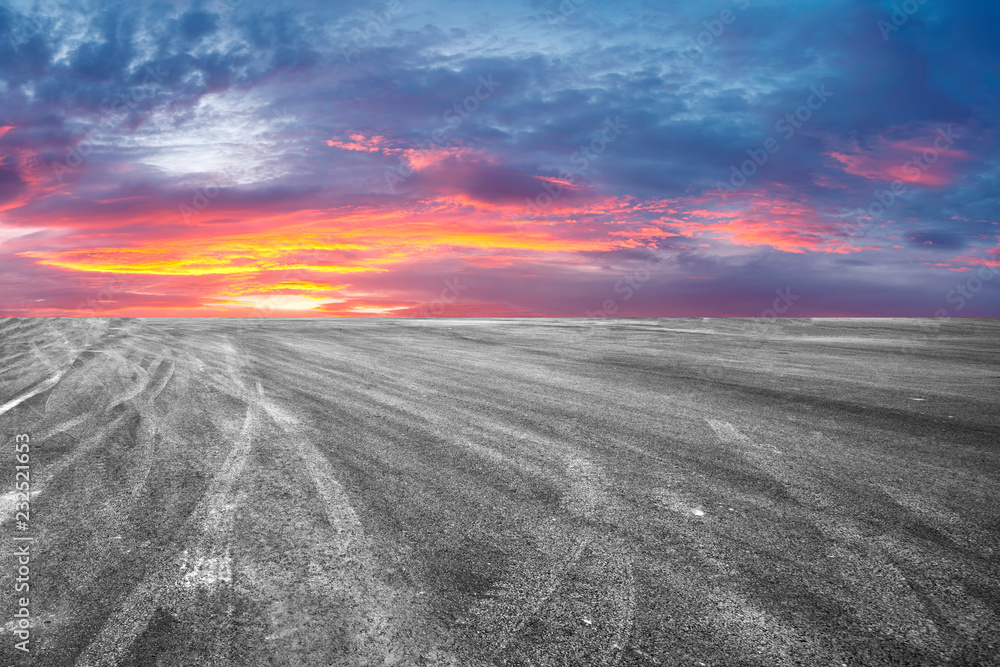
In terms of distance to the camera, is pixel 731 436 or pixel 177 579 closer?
pixel 177 579

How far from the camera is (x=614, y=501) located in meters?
4.40

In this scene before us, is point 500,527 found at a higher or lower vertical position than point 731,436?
lower

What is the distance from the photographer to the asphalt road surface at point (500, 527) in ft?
8.83

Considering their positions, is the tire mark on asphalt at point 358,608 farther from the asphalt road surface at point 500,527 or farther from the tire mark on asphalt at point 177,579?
the tire mark on asphalt at point 177,579

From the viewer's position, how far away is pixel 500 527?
390 cm

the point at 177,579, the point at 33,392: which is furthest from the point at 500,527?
the point at 33,392

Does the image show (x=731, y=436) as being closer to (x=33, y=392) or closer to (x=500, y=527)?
(x=500, y=527)

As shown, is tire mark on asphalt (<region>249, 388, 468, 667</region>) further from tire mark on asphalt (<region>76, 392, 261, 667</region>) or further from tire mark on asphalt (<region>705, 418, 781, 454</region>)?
tire mark on asphalt (<region>705, 418, 781, 454</region>)

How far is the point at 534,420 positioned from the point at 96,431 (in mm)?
5330

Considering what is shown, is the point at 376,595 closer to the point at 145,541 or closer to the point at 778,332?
the point at 145,541

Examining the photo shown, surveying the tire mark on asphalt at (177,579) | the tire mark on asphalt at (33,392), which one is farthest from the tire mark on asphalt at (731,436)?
the tire mark on asphalt at (33,392)

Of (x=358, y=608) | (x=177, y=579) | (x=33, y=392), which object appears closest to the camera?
(x=358, y=608)

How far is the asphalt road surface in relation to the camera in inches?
106

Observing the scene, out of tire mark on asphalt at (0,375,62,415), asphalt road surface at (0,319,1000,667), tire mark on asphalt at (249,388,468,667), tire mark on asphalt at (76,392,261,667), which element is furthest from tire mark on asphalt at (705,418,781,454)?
tire mark on asphalt at (0,375,62,415)
